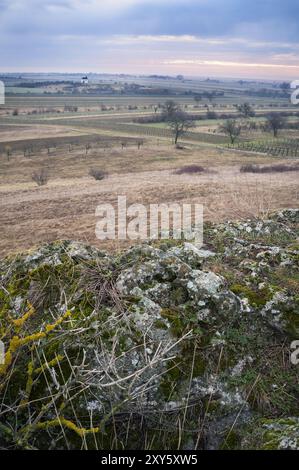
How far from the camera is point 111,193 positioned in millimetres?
25219

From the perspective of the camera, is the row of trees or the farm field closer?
the farm field

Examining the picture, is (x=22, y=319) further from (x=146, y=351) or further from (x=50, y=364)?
(x=146, y=351)

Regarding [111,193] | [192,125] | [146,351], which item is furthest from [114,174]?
[146,351]

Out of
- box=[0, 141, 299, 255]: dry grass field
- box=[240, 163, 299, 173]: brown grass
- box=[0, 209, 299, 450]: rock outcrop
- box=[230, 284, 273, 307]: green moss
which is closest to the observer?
box=[0, 209, 299, 450]: rock outcrop

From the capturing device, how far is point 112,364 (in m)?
2.91

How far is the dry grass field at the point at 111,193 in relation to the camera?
54.7 ft

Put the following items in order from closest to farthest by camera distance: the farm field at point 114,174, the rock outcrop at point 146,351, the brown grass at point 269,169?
the rock outcrop at point 146,351 → the farm field at point 114,174 → the brown grass at point 269,169

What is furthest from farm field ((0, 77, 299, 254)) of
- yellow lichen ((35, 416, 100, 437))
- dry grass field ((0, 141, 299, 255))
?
yellow lichen ((35, 416, 100, 437))

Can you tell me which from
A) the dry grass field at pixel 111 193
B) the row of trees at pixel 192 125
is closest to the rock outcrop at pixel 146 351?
the dry grass field at pixel 111 193

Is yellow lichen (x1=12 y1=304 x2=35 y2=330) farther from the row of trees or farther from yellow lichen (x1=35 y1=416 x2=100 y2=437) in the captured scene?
the row of trees

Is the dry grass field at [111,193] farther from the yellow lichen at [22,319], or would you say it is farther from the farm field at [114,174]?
the yellow lichen at [22,319]

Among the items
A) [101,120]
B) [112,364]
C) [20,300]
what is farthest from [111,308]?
[101,120]

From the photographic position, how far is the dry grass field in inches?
656

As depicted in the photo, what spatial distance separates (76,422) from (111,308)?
1048mm
